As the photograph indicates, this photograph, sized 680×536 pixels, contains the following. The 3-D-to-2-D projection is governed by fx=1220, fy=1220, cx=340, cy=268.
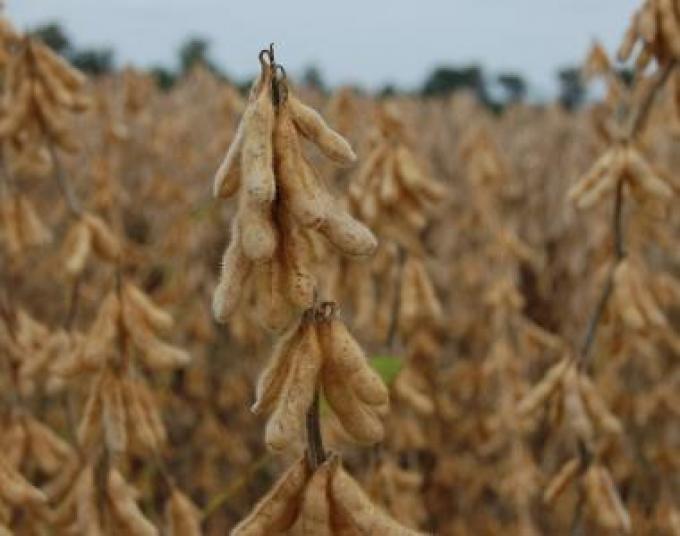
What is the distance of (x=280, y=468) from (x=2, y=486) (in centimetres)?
242

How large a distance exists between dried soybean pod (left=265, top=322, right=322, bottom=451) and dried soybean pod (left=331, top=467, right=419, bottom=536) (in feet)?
0.17

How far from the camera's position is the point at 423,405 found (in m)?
2.75

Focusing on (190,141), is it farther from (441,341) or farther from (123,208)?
(441,341)

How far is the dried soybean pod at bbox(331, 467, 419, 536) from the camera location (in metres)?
1.00

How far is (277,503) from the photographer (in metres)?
1.03

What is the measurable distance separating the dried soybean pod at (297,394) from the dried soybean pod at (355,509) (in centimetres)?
5

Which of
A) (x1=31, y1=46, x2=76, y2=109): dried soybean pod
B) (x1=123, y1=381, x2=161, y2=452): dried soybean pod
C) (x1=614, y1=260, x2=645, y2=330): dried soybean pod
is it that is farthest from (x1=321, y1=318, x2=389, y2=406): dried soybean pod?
(x1=31, y1=46, x2=76, y2=109): dried soybean pod

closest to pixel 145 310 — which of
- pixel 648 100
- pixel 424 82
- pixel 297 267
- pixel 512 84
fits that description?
pixel 648 100

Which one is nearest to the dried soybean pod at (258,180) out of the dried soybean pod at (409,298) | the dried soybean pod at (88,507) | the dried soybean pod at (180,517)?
the dried soybean pod at (88,507)

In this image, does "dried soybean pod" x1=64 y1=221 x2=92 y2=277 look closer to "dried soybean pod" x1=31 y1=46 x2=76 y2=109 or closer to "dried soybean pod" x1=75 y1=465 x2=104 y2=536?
"dried soybean pod" x1=31 y1=46 x2=76 y2=109

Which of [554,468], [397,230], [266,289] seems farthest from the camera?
[554,468]

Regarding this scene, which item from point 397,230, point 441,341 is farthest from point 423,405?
point 441,341

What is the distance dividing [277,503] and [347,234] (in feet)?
0.77

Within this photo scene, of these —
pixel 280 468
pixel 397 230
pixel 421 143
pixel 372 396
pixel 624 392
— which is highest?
pixel 421 143
